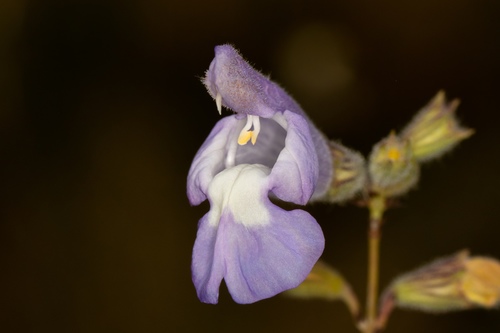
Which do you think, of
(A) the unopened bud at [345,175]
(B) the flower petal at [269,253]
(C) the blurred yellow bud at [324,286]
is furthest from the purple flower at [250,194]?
(C) the blurred yellow bud at [324,286]

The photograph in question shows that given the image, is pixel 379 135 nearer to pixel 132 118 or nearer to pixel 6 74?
pixel 132 118

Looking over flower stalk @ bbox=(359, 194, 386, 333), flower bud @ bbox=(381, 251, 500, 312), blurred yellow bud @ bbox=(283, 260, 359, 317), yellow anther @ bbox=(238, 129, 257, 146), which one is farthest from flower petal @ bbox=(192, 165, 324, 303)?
flower bud @ bbox=(381, 251, 500, 312)

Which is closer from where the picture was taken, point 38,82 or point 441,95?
point 441,95

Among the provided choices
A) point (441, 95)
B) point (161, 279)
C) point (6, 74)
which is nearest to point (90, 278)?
point (161, 279)

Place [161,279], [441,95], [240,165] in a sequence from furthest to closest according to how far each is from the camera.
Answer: [161,279], [441,95], [240,165]

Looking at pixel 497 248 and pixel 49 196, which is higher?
pixel 49 196

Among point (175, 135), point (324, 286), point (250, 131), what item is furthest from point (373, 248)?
point (175, 135)
